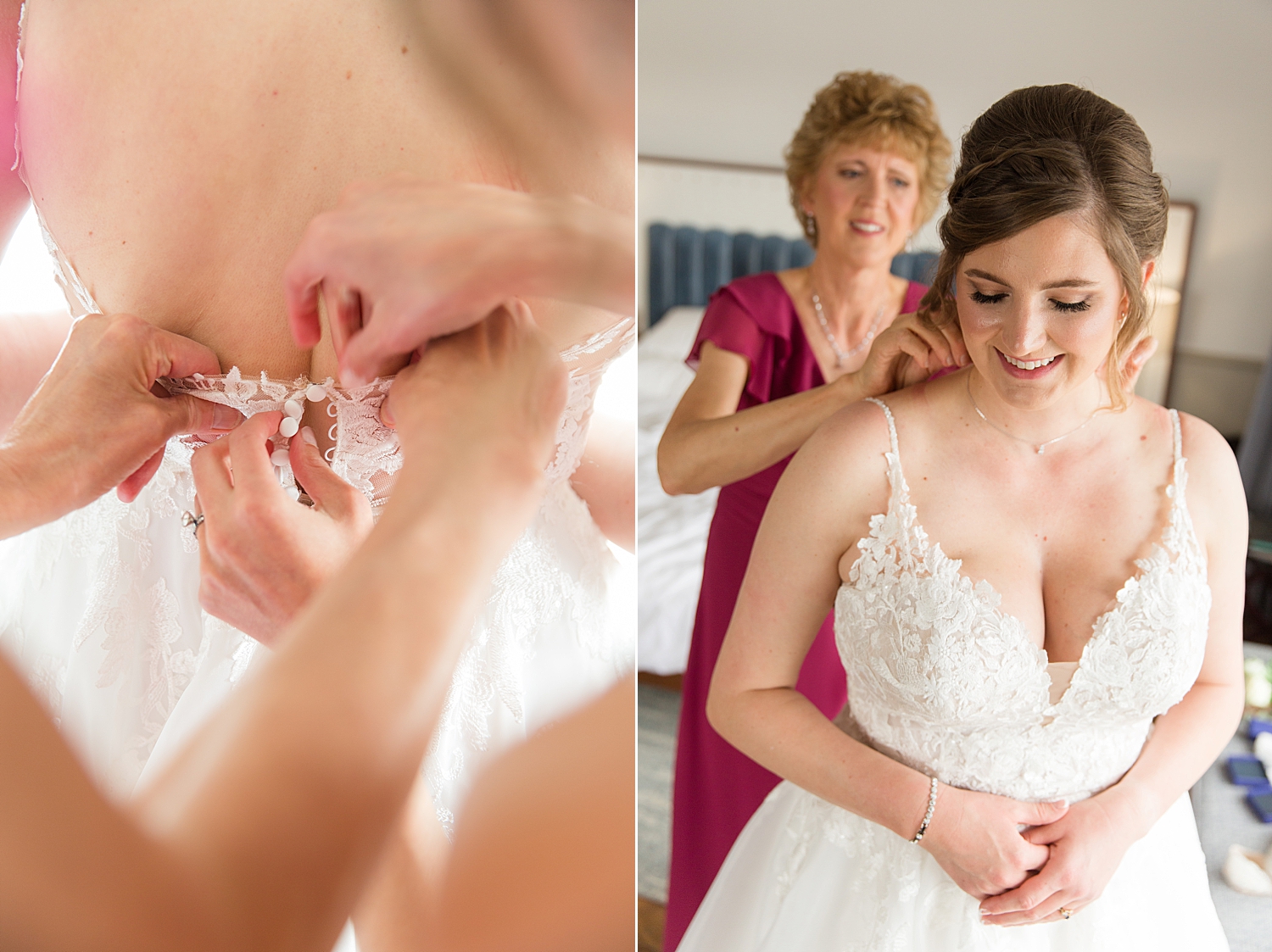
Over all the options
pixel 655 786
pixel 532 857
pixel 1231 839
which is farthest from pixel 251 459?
pixel 655 786

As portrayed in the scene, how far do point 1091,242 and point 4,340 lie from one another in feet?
2.47

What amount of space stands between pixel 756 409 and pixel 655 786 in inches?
55.9

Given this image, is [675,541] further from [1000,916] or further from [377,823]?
[377,823]

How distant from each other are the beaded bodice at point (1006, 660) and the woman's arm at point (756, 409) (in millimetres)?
69

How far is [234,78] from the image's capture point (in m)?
0.47

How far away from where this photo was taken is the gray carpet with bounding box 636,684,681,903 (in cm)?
187

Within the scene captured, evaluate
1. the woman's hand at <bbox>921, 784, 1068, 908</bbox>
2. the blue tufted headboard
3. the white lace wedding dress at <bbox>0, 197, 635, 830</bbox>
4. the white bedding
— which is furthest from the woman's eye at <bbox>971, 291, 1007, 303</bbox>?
the blue tufted headboard

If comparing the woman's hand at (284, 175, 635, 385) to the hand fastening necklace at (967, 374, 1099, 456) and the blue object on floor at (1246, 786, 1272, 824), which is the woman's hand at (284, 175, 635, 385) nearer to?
the hand fastening necklace at (967, 374, 1099, 456)

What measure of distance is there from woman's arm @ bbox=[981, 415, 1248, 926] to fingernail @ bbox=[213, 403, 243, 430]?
0.75 metres

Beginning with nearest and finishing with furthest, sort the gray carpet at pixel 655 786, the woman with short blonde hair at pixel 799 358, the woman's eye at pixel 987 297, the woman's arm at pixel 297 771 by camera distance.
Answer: the woman's arm at pixel 297 771, the woman's eye at pixel 987 297, the woman with short blonde hair at pixel 799 358, the gray carpet at pixel 655 786

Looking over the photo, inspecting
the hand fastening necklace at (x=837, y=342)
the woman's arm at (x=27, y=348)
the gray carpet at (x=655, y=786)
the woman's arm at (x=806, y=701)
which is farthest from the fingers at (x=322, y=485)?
the gray carpet at (x=655, y=786)

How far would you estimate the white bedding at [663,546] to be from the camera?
2.23 metres

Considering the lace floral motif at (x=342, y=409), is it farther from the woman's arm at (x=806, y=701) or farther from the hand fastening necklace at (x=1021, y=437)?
the hand fastening necklace at (x=1021, y=437)

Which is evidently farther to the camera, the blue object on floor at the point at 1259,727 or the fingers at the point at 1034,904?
the blue object on floor at the point at 1259,727
